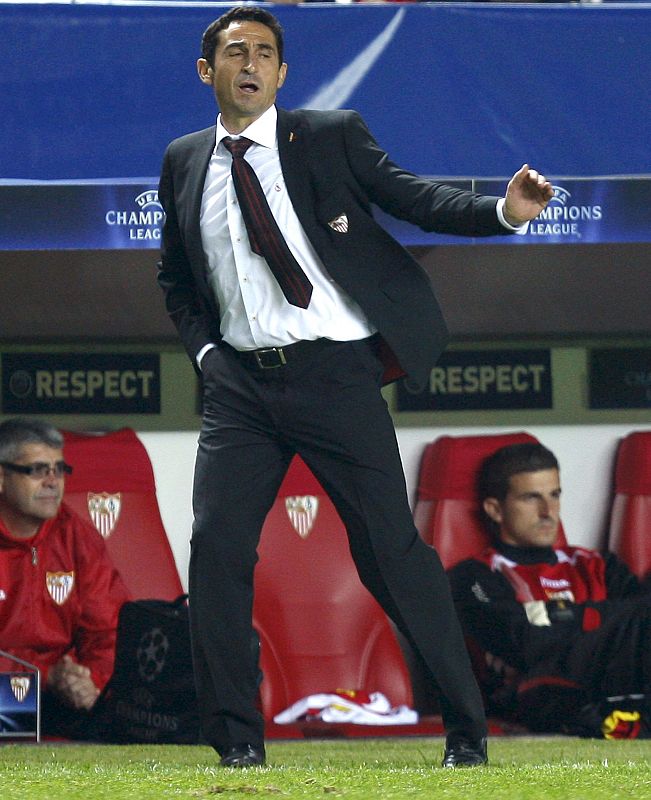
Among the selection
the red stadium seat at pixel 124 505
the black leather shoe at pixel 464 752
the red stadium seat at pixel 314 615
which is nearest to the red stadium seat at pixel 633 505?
the red stadium seat at pixel 314 615

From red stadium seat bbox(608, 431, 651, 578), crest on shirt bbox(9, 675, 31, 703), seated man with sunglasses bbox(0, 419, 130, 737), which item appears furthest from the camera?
red stadium seat bbox(608, 431, 651, 578)

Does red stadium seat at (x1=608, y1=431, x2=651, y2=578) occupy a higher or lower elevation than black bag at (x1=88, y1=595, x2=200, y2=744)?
higher

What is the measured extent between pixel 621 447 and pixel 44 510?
7.01 feet

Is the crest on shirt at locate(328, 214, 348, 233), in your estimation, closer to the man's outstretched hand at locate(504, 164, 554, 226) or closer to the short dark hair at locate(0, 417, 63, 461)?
the man's outstretched hand at locate(504, 164, 554, 226)

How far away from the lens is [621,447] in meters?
5.98

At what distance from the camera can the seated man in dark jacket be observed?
190 inches

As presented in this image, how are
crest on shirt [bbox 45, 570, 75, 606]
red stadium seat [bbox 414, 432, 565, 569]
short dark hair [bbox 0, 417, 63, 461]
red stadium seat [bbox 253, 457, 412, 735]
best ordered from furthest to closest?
red stadium seat [bbox 414, 432, 565, 569] < red stadium seat [bbox 253, 457, 412, 735] < short dark hair [bbox 0, 417, 63, 461] < crest on shirt [bbox 45, 570, 75, 606]

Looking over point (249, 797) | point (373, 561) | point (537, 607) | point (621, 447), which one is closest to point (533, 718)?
point (537, 607)

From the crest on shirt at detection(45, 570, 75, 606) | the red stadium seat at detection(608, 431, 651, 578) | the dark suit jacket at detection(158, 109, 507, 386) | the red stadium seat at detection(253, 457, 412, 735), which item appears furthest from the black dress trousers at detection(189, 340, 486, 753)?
the red stadium seat at detection(608, 431, 651, 578)

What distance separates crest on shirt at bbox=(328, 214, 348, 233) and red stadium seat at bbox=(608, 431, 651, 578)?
276 centimetres

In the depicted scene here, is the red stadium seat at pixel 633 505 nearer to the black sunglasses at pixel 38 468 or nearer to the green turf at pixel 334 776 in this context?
the green turf at pixel 334 776

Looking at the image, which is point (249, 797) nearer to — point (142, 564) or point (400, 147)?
point (400, 147)

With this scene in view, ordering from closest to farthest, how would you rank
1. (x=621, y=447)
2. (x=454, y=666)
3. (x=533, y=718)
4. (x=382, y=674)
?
1. (x=454, y=666)
2. (x=533, y=718)
3. (x=382, y=674)
4. (x=621, y=447)

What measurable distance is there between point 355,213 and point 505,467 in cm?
243
